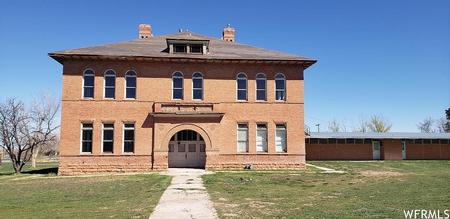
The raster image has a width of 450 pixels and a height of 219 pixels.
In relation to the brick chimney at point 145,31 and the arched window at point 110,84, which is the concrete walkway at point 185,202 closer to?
the arched window at point 110,84

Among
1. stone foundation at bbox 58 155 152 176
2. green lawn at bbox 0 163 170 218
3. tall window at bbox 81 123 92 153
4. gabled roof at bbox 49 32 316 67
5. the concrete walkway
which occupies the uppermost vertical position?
gabled roof at bbox 49 32 316 67

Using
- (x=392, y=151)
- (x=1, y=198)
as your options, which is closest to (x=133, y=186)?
(x=1, y=198)

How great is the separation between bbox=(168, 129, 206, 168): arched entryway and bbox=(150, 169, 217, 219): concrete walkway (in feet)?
25.4

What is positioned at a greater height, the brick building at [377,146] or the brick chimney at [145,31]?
the brick chimney at [145,31]

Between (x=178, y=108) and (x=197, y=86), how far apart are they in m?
2.10

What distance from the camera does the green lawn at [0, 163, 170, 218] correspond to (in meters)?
10.5

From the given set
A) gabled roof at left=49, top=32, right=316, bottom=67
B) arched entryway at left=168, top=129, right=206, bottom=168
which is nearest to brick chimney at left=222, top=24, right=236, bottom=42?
gabled roof at left=49, top=32, right=316, bottom=67

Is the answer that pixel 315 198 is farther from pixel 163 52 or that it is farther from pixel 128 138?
pixel 163 52

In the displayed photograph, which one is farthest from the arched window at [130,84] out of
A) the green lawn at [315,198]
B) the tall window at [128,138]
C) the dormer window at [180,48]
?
the green lawn at [315,198]

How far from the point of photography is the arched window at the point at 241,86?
2572 centimetres

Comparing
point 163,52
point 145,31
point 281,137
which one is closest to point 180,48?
point 163,52

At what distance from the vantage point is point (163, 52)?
25656 mm

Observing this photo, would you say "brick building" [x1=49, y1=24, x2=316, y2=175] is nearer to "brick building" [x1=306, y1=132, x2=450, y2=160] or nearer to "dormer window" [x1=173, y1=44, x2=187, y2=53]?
"dormer window" [x1=173, y1=44, x2=187, y2=53]

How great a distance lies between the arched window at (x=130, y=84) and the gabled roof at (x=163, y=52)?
1.30 m
